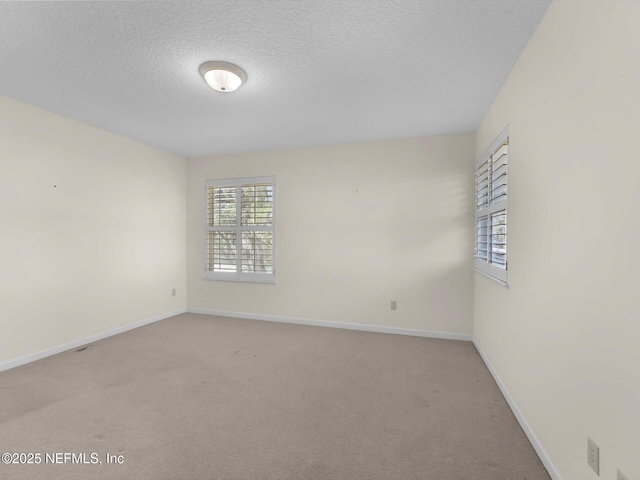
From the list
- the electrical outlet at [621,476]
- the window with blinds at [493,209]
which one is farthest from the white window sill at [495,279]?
the electrical outlet at [621,476]

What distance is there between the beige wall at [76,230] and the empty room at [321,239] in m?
0.03

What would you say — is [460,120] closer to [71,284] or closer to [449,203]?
[449,203]

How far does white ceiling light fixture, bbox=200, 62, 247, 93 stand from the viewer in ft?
7.38

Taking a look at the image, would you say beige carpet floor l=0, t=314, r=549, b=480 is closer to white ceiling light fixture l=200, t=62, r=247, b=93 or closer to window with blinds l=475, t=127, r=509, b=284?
window with blinds l=475, t=127, r=509, b=284

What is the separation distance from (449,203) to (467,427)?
2.50 meters

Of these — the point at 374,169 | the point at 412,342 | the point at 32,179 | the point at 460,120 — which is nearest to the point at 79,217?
the point at 32,179

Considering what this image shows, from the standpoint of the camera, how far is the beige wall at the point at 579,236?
1.08 m

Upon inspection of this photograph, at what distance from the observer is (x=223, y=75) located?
7.56ft

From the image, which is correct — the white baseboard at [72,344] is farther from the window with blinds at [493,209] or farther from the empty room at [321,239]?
the window with blinds at [493,209]

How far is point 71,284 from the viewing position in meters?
3.44

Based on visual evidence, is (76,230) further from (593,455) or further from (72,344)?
(593,455)

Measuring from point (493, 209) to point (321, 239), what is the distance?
7.24ft

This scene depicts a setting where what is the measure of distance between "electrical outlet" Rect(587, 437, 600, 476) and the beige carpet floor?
0.48 metres

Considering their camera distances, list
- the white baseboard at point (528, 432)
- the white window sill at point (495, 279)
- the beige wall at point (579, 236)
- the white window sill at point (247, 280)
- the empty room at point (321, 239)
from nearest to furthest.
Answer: the beige wall at point (579, 236) → the empty room at point (321, 239) → the white baseboard at point (528, 432) → the white window sill at point (495, 279) → the white window sill at point (247, 280)
